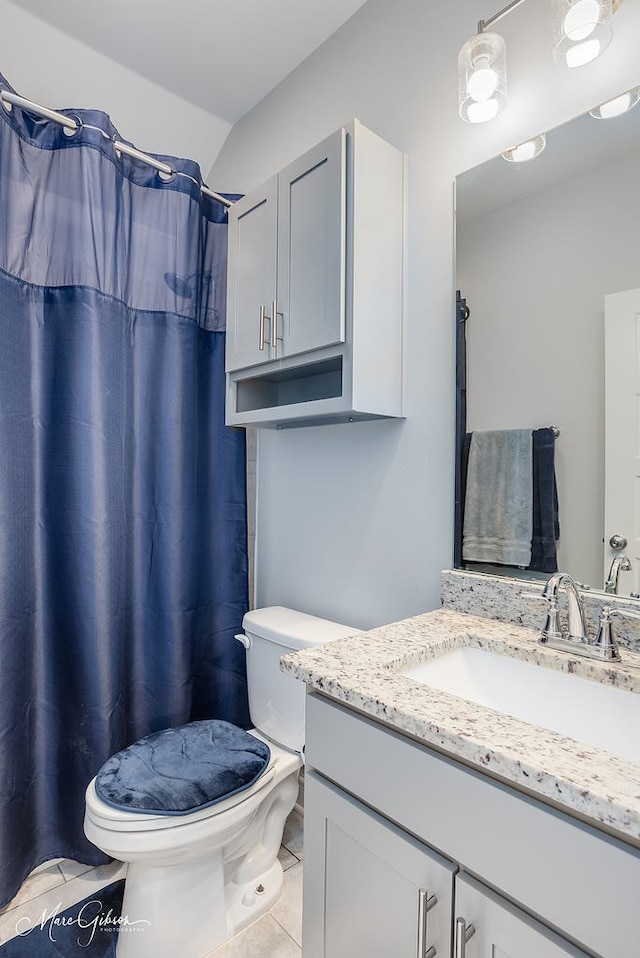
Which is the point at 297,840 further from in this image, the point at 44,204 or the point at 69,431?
the point at 44,204

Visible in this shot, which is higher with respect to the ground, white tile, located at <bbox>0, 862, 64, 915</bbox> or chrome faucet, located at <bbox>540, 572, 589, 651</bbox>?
chrome faucet, located at <bbox>540, 572, 589, 651</bbox>

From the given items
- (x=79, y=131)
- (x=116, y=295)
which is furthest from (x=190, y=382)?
(x=79, y=131)

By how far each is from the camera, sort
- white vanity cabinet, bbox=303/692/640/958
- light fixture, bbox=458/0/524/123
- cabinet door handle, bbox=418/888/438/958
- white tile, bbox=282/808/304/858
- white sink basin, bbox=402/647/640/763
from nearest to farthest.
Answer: white vanity cabinet, bbox=303/692/640/958, cabinet door handle, bbox=418/888/438/958, white sink basin, bbox=402/647/640/763, light fixture, bbox=458/0/524/123, white tile, bbox=282/808/304/858

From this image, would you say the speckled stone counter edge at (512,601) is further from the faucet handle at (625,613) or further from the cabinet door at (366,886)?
the cabinet door at (366,886)

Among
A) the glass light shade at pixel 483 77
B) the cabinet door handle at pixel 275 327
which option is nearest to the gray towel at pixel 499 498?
the cabinet door handle at pixel 275 327

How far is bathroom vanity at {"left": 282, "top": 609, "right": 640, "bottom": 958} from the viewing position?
0.54 metres

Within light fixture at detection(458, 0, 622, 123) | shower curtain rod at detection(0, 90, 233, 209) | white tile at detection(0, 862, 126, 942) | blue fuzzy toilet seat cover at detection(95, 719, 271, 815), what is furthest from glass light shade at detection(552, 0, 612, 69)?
white tile at detection(0, 862, 126, 942)

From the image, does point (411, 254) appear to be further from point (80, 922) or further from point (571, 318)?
point (80, 922)

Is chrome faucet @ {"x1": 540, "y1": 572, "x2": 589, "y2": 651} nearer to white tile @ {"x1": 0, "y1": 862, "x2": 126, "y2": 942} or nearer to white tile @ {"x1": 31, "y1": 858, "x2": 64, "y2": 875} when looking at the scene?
white tile @ {"x1": 0, "y1": 862, "x2": 126, "y2": 942}

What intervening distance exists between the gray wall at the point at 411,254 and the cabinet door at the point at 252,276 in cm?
33

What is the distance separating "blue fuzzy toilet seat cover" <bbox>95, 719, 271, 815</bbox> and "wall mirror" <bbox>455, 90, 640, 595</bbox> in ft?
2.54

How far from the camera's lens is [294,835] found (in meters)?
1.58

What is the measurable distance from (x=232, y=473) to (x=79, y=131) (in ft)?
3.65

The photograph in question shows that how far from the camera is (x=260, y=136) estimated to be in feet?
6.07
